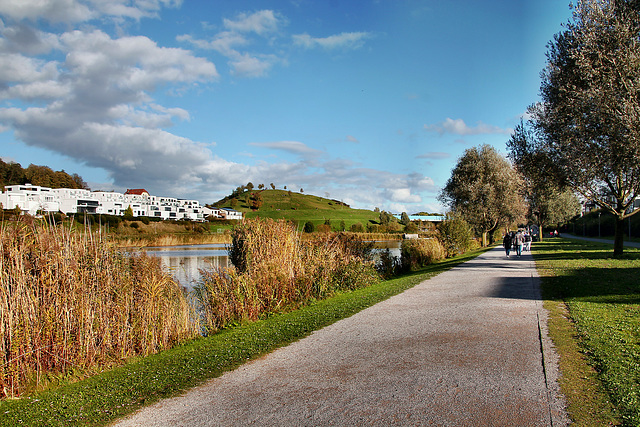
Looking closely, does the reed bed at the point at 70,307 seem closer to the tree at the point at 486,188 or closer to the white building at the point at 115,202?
the tree at the point at 486,188

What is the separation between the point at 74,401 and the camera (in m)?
4.80

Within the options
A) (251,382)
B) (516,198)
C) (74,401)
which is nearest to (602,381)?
(251,382)

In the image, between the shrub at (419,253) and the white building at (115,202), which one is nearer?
the shrub at (419,253)

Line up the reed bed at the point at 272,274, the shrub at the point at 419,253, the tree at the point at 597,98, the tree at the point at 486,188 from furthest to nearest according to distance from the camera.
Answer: the tree at the point at 486,188
the shrub at the point at 419,253
the tree at the point at 597,98
the reed bed at the point at 272,274

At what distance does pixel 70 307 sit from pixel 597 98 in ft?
58.3

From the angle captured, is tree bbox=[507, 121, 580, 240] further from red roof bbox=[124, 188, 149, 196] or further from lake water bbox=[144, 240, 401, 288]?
red roof bbox=[124, 188, 149, 196]

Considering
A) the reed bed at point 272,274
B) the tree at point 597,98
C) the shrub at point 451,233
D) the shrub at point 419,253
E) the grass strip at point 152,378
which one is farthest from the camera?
the shrub at point 451,233

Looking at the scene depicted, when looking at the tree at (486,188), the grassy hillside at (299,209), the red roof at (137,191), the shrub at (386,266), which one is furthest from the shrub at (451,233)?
the red roof at (137,191)

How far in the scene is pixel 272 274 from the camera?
1051 centimetres

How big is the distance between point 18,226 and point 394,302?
761 centimetres

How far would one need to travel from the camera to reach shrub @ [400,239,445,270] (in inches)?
824

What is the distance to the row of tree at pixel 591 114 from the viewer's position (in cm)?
1553

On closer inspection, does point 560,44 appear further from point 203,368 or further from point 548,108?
point 203,368

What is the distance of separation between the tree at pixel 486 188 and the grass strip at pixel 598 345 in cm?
2379
